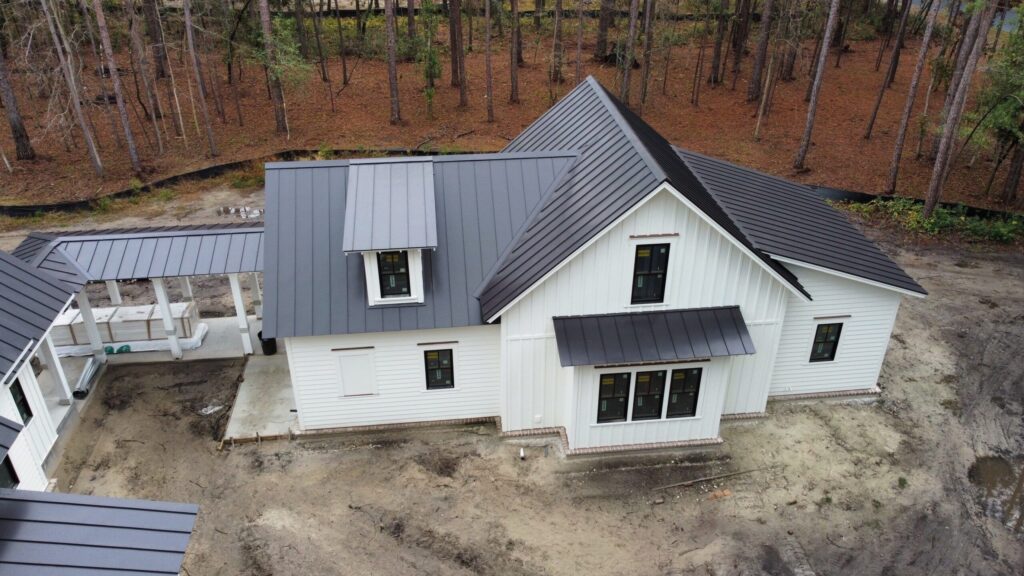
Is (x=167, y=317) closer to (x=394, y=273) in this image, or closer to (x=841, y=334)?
(x=394, y=273)

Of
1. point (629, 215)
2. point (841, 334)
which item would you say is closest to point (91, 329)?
point (629, 215)

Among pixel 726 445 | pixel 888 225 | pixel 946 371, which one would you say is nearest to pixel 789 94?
pixel 888 225

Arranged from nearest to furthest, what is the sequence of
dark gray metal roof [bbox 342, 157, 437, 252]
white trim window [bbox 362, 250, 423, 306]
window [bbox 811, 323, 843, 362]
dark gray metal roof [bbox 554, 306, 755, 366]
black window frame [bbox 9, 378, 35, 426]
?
black window frame [bbox 9, 378, 35, 426], dark gray metal roof [bbox 554, 306, 755, 366], dark gray metal roof [bbox 342, 157, 437, 252], white trim window [bbox 362, 250, 423, 306], window [bbox 811, 323, 843, 362]

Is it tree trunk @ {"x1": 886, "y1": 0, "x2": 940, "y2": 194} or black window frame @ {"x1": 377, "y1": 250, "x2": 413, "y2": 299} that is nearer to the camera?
black window frame @ {"x1": 377, "y1": 250, "x2": 413, "y2": 299}

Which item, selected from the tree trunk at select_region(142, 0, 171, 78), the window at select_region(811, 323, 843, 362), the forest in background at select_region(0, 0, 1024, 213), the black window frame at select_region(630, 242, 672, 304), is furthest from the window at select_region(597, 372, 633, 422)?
the tree trunk at select_region(142, 0, 171, 78)

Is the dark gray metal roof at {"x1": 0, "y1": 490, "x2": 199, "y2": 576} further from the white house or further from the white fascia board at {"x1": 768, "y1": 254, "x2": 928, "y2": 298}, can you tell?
the white fascia board at {"x1": 768, "y1": 254, "x2": 928, "y2": 298}

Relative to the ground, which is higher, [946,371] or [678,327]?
[678,327]

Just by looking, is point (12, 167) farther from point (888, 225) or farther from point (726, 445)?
point (888, 225)
